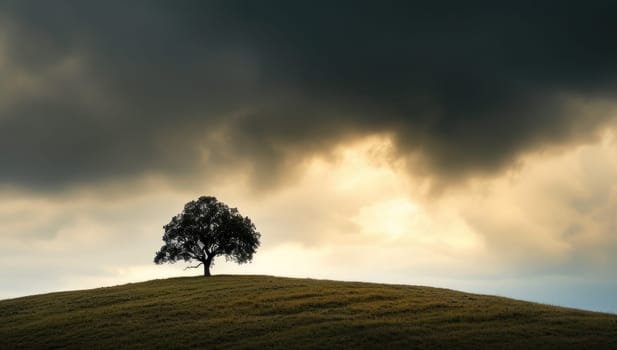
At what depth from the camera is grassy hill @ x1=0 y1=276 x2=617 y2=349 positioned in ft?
127

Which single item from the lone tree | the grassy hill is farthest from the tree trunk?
the grassy hill

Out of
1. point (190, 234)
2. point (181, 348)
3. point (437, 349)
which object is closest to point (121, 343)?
point (181, 348)

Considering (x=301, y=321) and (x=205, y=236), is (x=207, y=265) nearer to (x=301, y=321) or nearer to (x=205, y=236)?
(x=205, y=236)

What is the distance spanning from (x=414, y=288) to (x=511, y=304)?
12.7m

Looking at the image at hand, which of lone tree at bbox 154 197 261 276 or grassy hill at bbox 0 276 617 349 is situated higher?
lone tree at bbox 154 197 261 276

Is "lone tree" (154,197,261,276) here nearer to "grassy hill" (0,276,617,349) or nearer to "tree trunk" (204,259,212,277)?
"tree trunk" (204,259,212,277)

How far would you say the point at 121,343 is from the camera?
4138 centimetres

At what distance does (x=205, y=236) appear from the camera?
8406 cm

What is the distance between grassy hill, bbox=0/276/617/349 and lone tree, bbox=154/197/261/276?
21844 millimetres

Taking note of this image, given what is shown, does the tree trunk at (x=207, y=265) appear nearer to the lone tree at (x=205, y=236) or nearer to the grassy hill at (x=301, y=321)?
the lone tree at (x=205, y=236)

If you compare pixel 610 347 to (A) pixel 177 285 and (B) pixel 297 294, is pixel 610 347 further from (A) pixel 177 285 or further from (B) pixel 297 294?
(A) pixel 177 285

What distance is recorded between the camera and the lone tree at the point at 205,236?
276 ft

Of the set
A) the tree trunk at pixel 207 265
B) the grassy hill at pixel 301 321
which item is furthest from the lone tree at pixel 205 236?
the grassy hill at pixel 301 321

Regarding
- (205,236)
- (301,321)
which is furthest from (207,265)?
(301,321)
